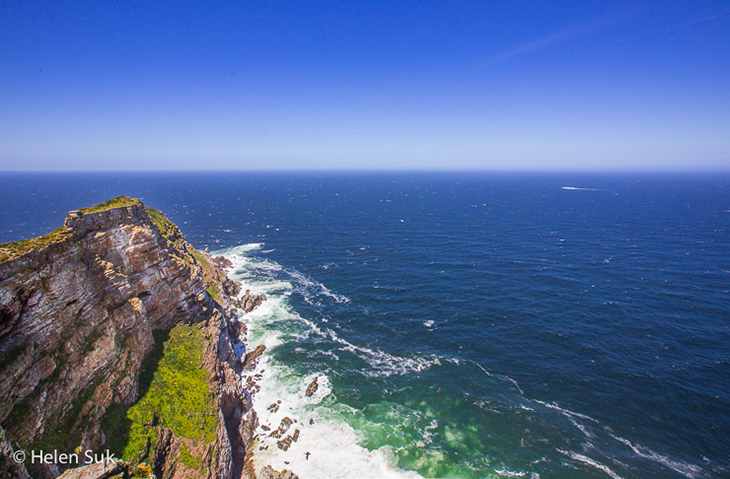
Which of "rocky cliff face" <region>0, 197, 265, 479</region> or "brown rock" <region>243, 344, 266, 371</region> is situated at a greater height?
"rocky cliff face" <region>0, 197, 265, 479</region>

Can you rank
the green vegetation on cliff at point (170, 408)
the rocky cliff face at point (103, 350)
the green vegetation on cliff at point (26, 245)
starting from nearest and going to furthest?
the rocky cliff face at point (103, 350) < the green vegetation on cliff at point (26, 245) < the green vegetation on cliff at point (170, 408)

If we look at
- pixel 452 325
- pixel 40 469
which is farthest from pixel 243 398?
pixel 452 325

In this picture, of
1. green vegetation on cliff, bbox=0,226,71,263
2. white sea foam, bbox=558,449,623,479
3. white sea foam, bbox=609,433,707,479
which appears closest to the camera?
green vegetation on cliff, bbox=0,226,71,263

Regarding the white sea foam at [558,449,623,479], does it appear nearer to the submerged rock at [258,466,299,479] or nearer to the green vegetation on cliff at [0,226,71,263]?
the submerged rock at [258,466,299,479]

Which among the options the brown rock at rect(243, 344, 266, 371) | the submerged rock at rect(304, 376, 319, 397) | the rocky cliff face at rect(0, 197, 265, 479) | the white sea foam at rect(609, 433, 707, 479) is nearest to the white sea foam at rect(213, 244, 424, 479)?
the submerged rock at rect(304, 376, 319, 397)

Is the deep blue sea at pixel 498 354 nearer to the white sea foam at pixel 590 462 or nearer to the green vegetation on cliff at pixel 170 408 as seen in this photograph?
the white sea foam at pixel 590 462

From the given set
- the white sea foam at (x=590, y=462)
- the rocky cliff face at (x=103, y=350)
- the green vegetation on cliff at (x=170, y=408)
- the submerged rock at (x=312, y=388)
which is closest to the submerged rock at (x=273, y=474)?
the rocky cliff face at (x=103, y=350)

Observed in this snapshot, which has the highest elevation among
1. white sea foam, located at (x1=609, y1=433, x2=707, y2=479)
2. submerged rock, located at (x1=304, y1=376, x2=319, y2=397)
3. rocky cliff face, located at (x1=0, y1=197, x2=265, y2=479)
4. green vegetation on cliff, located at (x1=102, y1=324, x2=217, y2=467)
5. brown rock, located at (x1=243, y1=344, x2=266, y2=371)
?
rocky cliff face, located at (x1=0, y1=197, x2=265, y2=479)

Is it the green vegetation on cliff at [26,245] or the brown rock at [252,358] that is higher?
the green vegetation on cliff at [26,245]
